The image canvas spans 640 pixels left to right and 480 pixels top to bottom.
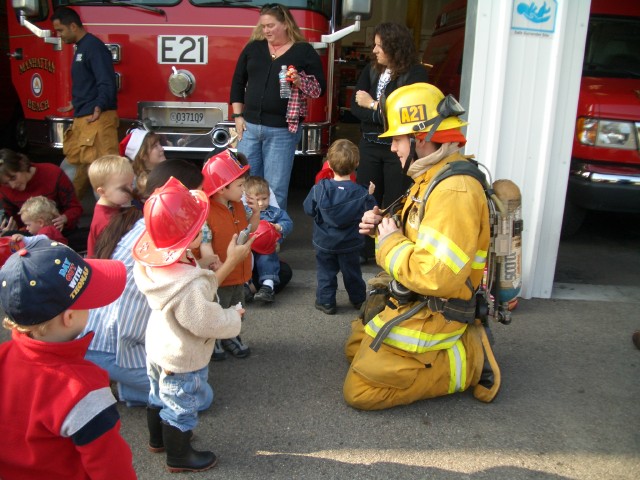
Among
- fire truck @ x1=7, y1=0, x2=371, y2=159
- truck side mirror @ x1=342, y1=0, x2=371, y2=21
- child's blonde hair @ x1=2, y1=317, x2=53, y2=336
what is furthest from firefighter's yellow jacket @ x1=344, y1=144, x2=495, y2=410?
fire truck @ x1=7, y1=0, x2=371, y2=159

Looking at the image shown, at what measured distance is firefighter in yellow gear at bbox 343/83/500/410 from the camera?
2.94m

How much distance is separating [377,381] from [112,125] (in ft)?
12.5

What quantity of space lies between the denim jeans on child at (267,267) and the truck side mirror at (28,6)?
11.5 feet

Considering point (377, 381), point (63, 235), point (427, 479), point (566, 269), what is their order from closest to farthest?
point (427, 479) → point (377, 381) → point (63, 235) → point (566, 269)

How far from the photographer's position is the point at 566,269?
5.63 meters

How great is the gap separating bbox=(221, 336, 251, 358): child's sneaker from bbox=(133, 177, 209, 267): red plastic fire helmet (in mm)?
1503

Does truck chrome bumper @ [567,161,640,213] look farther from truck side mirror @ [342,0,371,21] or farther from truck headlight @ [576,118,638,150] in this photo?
truck side mirror @ [342,0,371,21]

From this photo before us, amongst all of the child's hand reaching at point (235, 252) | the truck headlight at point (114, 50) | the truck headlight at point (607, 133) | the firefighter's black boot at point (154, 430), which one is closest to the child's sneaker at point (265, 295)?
the child's hand reaching at point (235, 252)

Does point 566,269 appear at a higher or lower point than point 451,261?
lower

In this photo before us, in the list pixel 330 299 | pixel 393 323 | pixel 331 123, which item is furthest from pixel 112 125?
pixel 393 323

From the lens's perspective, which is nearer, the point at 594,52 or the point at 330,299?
the point at 330,299

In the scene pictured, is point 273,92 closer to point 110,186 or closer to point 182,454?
point 110,186

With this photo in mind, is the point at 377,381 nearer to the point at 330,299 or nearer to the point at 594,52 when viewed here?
the point at 330,299

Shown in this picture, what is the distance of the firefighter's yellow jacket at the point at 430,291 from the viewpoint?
2.93m
